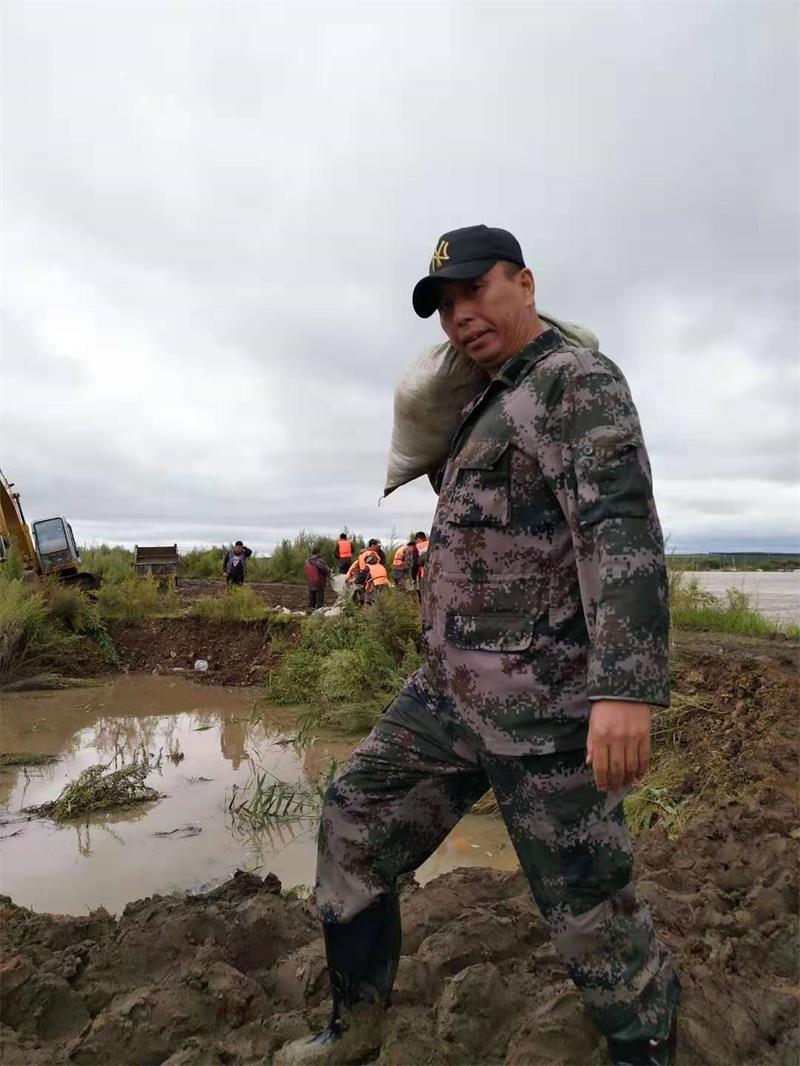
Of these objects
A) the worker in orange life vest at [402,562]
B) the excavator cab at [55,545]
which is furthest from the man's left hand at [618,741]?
the excavator cab at [55,545]

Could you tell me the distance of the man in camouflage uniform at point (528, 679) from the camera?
1.52m

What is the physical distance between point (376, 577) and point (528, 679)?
9.68 m

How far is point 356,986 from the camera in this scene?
190 cm

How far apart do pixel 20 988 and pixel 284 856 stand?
222 centimetres

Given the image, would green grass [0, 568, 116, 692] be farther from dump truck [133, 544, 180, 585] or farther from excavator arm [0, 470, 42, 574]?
dump truck [133, 544, 180, 585]

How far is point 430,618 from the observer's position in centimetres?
187

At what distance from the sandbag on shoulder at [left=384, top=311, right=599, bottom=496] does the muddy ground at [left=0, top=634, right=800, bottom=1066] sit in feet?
4.59

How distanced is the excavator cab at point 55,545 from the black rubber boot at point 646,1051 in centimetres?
1564

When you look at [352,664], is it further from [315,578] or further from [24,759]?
[315,578]

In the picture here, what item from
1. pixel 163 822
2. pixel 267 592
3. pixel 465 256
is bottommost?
pixel 163 822

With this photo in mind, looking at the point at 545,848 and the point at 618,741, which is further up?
the point at 618,741

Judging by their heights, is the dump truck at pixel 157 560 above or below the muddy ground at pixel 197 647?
above

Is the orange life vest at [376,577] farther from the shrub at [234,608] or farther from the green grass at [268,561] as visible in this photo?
the green grass at [268,561]

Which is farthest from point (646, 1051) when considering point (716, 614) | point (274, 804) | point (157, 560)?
point (157, 560)
